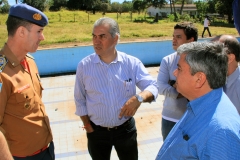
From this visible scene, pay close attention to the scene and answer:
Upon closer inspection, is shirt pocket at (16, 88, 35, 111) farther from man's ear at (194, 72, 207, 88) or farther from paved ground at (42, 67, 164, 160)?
man's ear at (194, 72, 207, 88)

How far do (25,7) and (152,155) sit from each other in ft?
9.08

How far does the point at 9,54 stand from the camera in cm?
183

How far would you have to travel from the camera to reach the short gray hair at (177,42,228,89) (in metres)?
1.27

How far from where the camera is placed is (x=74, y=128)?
15.3 feet

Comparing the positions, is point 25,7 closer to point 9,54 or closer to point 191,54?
point 9,54

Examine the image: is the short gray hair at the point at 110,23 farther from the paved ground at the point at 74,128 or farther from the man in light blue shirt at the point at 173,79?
the paved ground at the point at 74,128

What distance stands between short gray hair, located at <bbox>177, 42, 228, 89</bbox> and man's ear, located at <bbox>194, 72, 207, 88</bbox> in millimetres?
16

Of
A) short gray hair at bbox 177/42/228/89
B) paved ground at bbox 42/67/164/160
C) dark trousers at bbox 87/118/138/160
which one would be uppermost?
short gray hair at bbox 177/42/228/89

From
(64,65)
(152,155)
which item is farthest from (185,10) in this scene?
(152,155)

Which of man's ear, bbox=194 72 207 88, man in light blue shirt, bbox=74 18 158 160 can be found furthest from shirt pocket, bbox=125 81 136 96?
man's ear, bbox=194 72 207 88

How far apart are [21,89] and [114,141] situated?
42.0 inches

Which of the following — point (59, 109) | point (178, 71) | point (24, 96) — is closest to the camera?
point (178, 71)

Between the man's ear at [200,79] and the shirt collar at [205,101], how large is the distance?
7 centimetres

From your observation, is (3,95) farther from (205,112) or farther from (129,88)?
(205,112)
